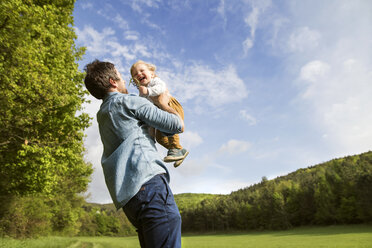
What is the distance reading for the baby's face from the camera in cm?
313

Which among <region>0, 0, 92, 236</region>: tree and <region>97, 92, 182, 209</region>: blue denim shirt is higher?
<region>0, 0, 92, 236</region>: tree

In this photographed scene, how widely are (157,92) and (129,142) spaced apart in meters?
0.94

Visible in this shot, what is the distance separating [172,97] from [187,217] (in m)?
104

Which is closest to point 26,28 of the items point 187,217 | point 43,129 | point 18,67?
point 18,67

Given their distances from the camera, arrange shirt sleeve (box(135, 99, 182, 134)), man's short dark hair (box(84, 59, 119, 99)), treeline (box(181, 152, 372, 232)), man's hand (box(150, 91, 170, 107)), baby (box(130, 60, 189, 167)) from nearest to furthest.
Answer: shirt sleeve (box(135, 99, 182, 134)) < man's short dark hair (box(84, 59, 119, 99)) < man's hand (box(150, 91, 170, 107)) < baby (box(130, 60, 189, 167)) < treeline (box(181, 152, 372, 232))

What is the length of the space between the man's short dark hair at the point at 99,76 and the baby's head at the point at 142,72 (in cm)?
81

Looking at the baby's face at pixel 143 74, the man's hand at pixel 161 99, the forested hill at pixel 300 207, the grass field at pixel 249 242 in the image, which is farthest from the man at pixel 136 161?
the forested hill at pixel 300 207

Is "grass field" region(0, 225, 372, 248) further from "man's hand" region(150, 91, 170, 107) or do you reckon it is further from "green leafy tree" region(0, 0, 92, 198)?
"man's hand" region(150, 91, 170, 107)

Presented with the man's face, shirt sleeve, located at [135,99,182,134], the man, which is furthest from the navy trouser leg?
the man's face

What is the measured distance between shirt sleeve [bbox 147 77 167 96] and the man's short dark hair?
20.7 inches

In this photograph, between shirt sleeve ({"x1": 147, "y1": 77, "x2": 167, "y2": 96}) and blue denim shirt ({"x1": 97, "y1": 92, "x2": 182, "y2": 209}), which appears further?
shirt sleeve ({"x1": 147, "y1": 77, "x2": 167, "y2": 96})

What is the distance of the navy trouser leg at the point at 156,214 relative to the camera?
1778mm

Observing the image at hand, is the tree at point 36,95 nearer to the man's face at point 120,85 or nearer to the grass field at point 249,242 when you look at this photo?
the grass field at point 249,242

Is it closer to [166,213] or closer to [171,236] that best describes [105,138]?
[166,213]
